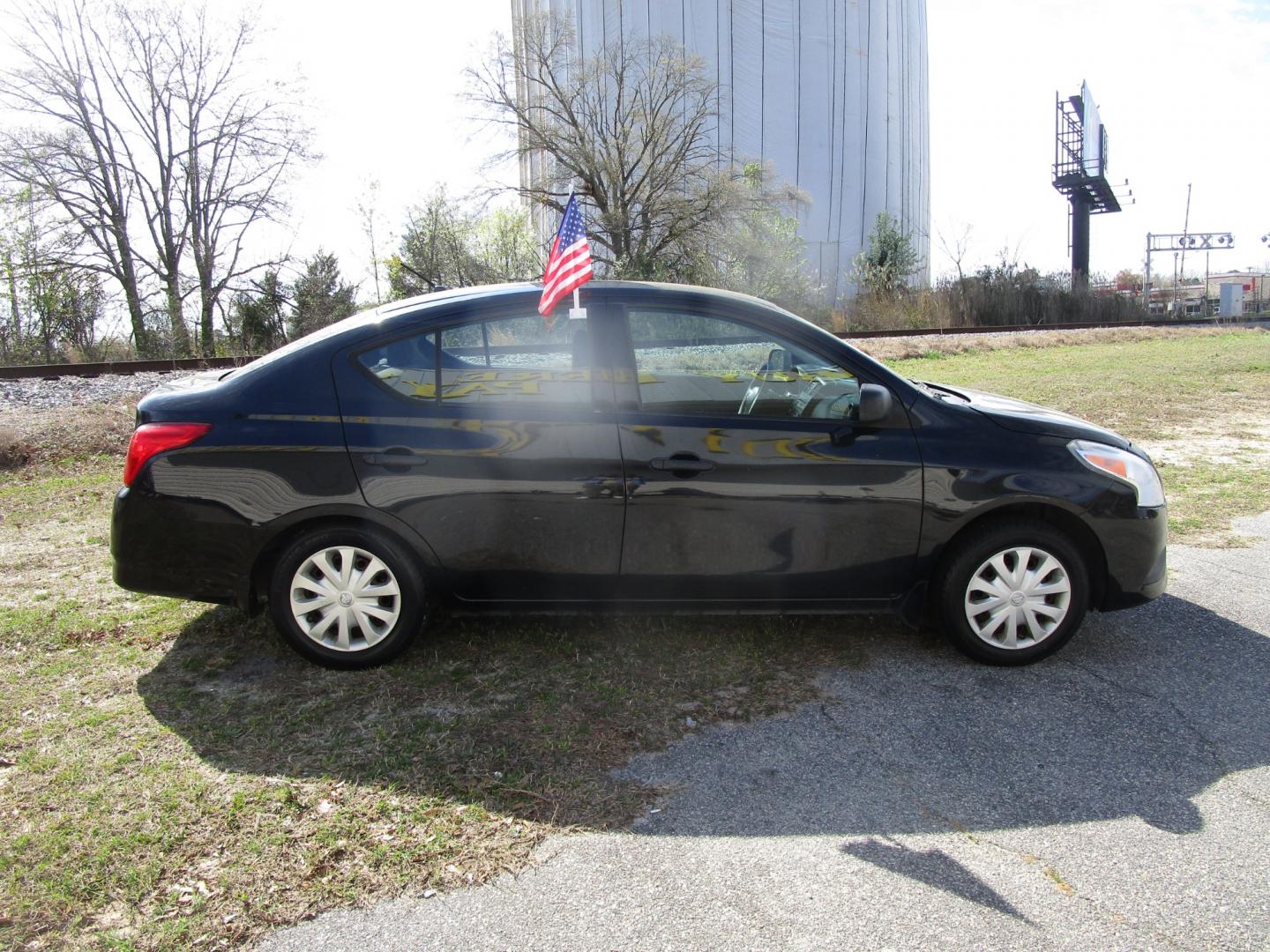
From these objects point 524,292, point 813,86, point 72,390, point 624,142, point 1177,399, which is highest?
point 813,86

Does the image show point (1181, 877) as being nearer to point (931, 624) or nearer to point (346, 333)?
point (931, 624)

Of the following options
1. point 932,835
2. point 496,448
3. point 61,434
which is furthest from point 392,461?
point 61,434

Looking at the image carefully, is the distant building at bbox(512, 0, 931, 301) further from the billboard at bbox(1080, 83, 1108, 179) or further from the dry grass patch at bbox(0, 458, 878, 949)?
the dry grass patch at bbox(0, 458, 878, 949)

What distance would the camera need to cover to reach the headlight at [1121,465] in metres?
4.26

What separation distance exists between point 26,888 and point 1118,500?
4311mm

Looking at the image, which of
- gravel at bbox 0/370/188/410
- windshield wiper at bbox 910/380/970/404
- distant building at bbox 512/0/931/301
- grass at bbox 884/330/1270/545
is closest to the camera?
windshield wiper at bbox 910/380/970/404

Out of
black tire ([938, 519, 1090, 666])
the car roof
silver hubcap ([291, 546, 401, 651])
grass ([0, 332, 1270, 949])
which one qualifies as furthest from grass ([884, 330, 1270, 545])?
silver hubcap ([291, 546, 401, 651])

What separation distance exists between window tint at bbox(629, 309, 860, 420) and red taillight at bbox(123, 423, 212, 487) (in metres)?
1.92

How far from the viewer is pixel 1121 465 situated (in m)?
4.30

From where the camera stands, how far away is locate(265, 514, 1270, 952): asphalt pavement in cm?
254

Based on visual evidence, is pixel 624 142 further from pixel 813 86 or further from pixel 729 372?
pixel 729 372

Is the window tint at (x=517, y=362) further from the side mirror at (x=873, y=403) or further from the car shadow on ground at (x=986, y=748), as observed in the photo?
the car shadow on ground at (x=986, y=748)

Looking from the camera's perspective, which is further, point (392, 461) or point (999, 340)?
point (999, 340)

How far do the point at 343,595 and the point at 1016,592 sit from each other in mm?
2954
